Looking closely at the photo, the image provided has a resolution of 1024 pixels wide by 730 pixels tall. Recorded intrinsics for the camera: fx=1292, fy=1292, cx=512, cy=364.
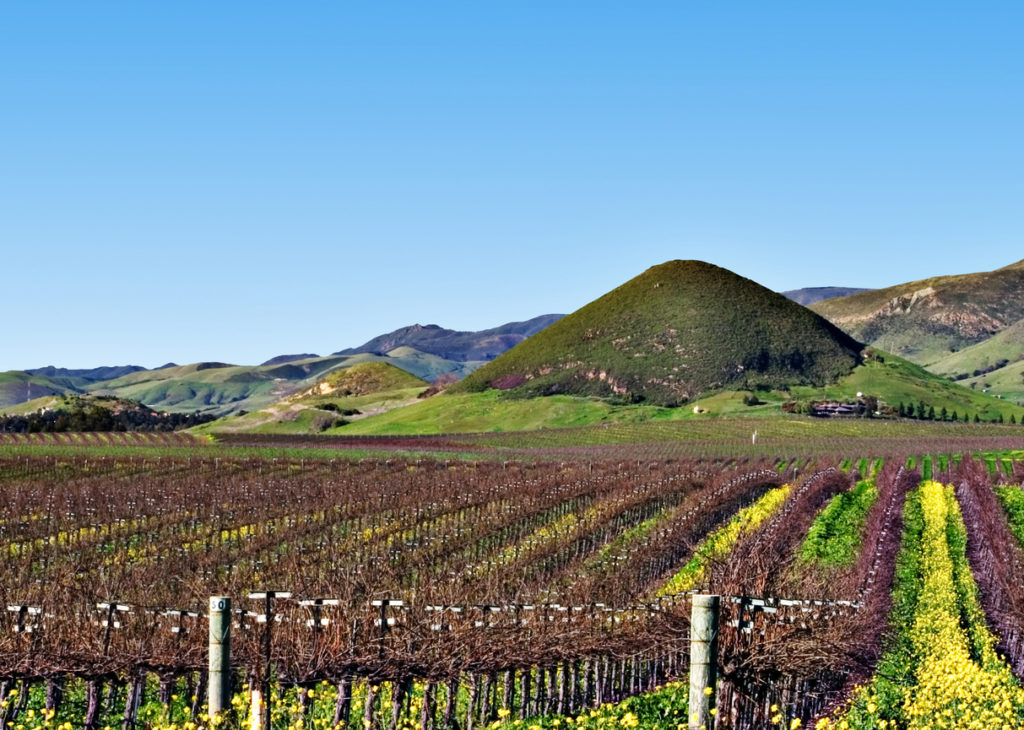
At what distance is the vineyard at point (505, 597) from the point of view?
20.0 m

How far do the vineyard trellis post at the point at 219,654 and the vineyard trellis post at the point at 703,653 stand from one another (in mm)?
5393

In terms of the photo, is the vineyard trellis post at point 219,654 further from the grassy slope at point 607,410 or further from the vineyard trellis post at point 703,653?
the grassy slope at point 607,410

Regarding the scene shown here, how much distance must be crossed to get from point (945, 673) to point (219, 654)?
46.7 feet

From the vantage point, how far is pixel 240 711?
1817 cm

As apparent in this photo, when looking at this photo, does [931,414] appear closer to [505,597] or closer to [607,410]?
[607,410]

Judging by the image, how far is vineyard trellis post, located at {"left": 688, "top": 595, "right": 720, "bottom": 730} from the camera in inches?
574

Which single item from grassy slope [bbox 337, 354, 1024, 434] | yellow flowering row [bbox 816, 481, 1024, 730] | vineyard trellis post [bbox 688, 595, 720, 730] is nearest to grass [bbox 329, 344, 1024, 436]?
grassy slope [bbox 337, 354, 1024, 434]

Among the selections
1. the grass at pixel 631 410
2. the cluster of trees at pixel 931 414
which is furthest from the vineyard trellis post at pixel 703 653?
the cluster of trees at pixel 931 414

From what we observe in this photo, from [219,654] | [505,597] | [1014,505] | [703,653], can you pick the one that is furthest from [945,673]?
[1014,505]

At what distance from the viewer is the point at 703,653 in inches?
578

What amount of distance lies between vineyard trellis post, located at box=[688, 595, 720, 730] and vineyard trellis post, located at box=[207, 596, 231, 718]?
17.7 feet

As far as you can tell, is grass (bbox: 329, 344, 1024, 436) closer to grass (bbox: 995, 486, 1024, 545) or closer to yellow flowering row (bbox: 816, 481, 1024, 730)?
grass (bbox: 995, 486, 1024, 545)

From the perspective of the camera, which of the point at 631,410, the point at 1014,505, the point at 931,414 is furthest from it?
the point at 631,410

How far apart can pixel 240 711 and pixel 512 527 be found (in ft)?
121
